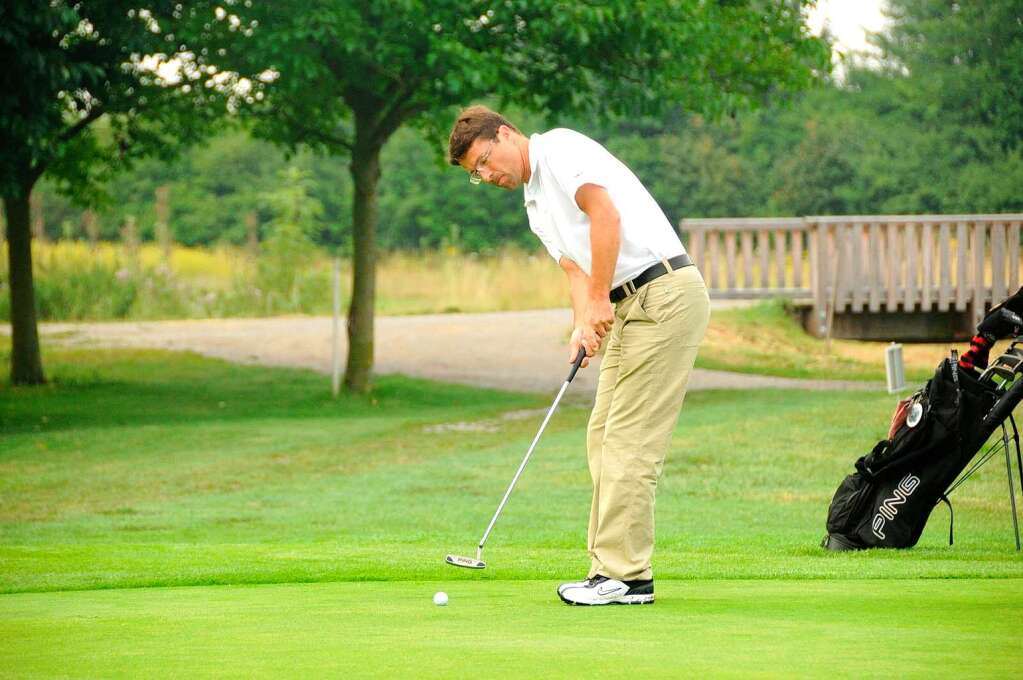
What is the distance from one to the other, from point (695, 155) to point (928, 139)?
25.3 feet

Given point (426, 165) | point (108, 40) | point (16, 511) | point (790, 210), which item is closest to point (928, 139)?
point (790, 210)

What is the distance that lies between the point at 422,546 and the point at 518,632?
417 centimetres

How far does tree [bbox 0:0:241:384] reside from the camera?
15.1 metres

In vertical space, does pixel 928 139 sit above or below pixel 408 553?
above

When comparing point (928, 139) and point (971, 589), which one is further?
point (928, 139)

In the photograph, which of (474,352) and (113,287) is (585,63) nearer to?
(474,352)

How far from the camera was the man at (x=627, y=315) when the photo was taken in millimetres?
5406

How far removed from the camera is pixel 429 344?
24.6 m

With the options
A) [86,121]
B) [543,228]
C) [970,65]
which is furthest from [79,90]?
[970,65]

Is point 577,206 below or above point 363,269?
above

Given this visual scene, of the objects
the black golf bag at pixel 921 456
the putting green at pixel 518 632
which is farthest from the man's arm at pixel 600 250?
the black golf bag at pixel 921 456

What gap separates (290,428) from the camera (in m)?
16.6

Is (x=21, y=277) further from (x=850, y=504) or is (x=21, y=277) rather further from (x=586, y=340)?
(x=586, y=340)

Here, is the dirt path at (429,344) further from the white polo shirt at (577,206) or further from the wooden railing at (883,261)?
the white polo shirt at (577,206)
